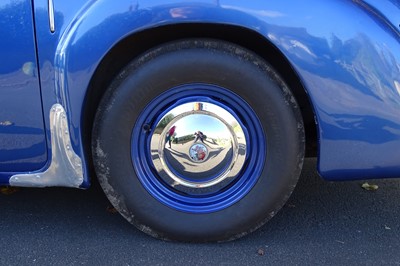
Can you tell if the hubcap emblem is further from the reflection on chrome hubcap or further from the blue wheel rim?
the blue wheel rim

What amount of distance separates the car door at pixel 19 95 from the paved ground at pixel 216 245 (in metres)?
0.44

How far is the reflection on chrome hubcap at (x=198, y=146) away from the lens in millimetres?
2432

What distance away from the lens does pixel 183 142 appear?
96.5 inches

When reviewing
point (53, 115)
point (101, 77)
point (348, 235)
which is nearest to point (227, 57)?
point (101, 77)

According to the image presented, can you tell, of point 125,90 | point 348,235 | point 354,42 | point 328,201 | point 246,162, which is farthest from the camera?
point 328,201


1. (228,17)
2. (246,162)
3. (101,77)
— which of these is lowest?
(246,162)

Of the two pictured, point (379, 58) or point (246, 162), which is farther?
point (246, 162)

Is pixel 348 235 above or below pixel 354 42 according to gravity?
below

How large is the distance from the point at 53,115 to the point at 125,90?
0.34 m

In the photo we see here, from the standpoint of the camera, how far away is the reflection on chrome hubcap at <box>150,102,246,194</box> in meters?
2.43

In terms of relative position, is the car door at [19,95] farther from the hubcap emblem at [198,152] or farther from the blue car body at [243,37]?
the hubcap emblem at [198,152]

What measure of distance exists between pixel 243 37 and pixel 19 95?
1031mm

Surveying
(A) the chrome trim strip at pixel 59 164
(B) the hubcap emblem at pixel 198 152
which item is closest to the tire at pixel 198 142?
(B) the hubcap emblem at pixel 198 152

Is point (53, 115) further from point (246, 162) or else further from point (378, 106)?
point (378, 106)
